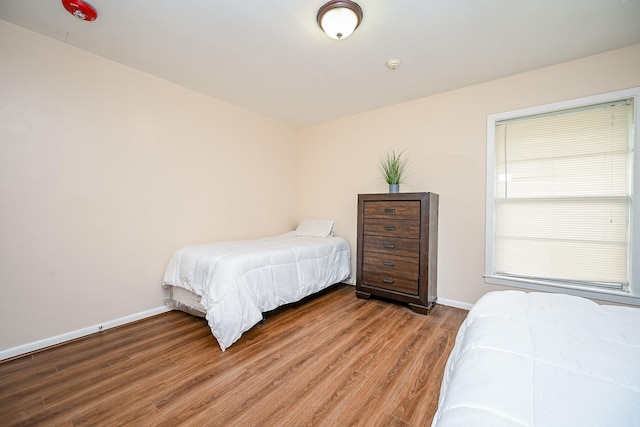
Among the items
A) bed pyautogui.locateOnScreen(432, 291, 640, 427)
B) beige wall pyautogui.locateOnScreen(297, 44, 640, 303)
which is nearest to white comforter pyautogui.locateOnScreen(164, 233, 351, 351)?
beige wall pyautogui.locateOnScreen(297, 44, 640, 303)

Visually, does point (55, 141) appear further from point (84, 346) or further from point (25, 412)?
point (25, 412)

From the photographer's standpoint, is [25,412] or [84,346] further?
[84,346]

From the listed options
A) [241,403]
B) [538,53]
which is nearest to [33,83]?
[241,403]

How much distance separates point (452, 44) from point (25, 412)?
3583 millimetres

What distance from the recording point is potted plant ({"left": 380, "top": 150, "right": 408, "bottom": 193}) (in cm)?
296

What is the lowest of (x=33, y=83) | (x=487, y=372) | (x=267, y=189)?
(x=487, y=372)

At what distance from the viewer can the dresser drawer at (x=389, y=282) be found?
267cm

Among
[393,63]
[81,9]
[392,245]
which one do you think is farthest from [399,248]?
[81,9]

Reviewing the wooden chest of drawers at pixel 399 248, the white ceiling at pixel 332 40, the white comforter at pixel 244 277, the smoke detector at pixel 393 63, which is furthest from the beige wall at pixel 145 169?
the smoke detector at pixel 393 63

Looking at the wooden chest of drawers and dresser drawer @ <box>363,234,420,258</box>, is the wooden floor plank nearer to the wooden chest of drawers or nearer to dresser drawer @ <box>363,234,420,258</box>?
the wooden chest of drawers

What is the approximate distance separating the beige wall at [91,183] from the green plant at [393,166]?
2.00 meters

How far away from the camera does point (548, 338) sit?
88 cm

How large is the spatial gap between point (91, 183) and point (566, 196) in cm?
418

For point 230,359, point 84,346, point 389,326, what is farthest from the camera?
point 389,326
